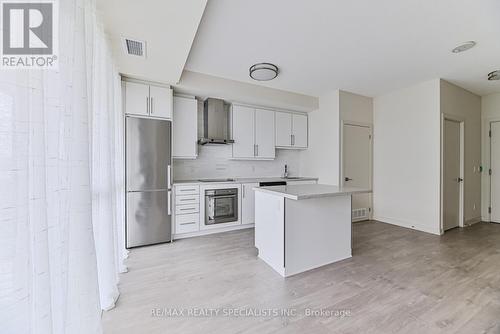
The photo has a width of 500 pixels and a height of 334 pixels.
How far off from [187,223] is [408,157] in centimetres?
428

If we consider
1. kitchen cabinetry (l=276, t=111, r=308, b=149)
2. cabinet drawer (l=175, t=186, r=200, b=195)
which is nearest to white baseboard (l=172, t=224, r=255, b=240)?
cabinet drawer (l=175, t=186, r=200, b=195)

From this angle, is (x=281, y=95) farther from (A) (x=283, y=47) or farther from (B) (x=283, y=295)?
(B) (x=283, y=295)

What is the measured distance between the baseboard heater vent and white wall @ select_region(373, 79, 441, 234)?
0.26 metres

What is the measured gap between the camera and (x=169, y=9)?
5.84 feet

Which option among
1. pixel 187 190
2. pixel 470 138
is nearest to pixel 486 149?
pixel 470 138

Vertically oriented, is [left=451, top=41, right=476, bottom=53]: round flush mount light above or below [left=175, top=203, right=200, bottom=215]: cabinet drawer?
above

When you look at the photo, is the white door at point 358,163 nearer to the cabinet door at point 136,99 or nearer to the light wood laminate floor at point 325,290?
the light wood laminate floor at point 325,290

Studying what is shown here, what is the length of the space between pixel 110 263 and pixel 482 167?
688 centimetres

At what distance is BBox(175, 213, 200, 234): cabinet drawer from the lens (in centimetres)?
352

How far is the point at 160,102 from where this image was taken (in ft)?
11.0

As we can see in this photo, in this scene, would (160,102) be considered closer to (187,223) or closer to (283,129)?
(187,223)

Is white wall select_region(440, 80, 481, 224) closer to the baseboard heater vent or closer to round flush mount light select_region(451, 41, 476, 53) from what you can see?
round flush mount light select_region(451, 41, 476, 53)

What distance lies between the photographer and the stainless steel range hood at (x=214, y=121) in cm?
406

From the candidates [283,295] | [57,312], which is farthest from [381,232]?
[57,312]
